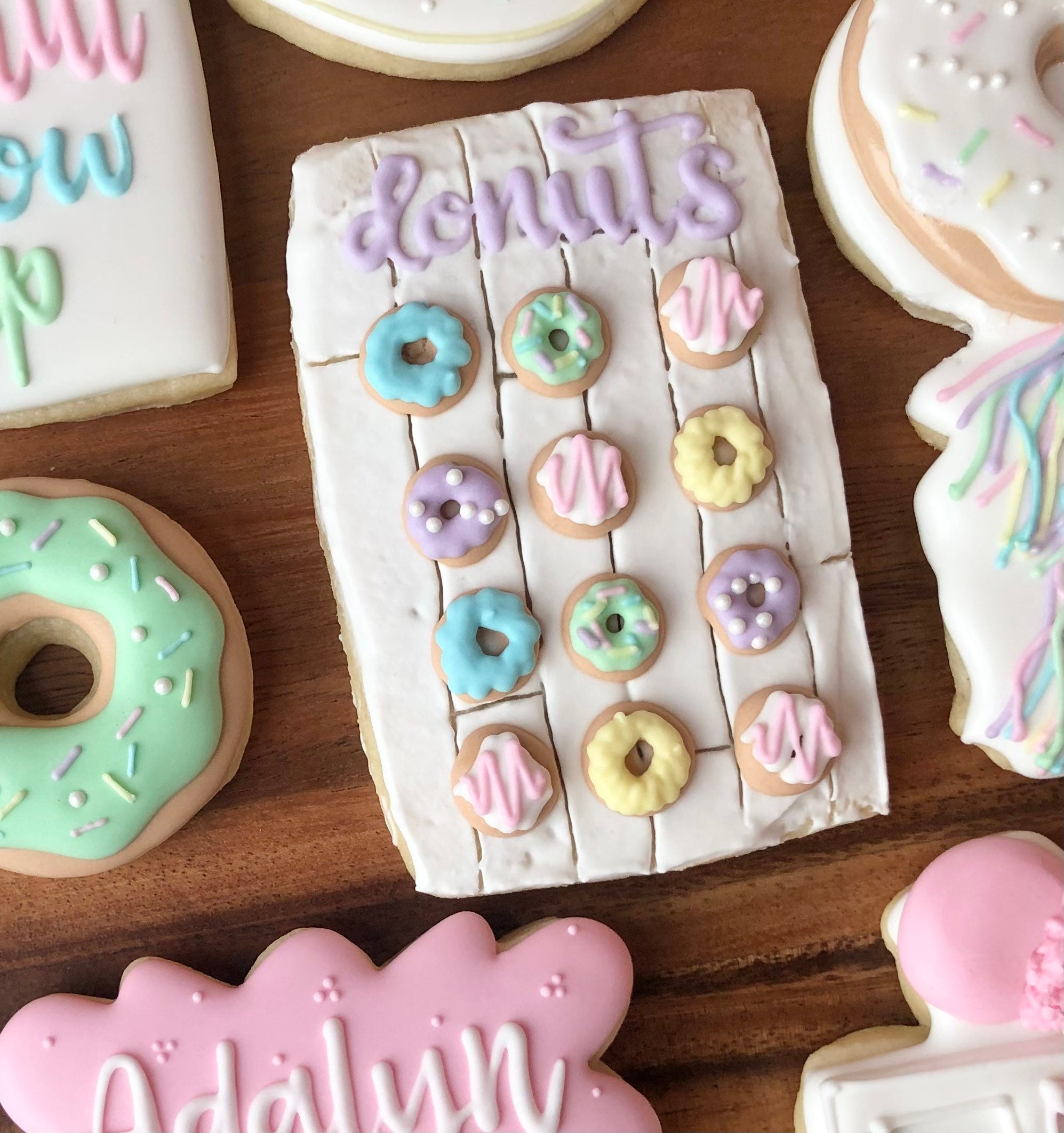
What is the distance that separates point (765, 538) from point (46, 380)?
75 cm

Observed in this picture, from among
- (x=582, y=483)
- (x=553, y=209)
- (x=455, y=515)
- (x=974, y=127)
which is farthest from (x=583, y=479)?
(x=974, y=127)

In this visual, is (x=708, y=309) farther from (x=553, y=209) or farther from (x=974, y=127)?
(x=974, y=127)

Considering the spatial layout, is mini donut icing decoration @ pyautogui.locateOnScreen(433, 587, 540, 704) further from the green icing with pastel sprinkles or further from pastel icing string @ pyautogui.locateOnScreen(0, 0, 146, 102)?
pastel icing string @ pyautogui.locateOnScreen(0, 0, 146, 102)

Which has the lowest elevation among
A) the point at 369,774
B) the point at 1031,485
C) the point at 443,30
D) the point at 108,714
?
the point at 369,774

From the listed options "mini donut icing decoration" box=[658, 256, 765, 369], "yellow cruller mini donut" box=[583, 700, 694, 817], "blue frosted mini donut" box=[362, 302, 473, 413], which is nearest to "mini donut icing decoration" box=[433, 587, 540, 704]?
"yellow cruller mini donut" box=[583, 700, 694, 817]

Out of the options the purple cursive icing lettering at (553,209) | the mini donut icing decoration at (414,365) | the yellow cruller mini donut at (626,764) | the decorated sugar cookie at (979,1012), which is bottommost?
the decorated sugar cookie at (979,1012)

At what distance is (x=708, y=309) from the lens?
1002 mm

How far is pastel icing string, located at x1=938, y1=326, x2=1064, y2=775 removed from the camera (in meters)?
1.05

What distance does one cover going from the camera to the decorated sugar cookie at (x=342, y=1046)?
1024 millimetres

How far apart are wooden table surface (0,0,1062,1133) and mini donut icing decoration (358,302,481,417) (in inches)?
6.8

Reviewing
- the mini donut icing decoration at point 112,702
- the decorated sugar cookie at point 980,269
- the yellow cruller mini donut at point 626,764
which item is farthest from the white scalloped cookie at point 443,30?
the yellow cruller mini donut at point 626,764

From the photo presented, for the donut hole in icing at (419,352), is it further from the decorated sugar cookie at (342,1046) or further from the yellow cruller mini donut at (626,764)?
the decorated sugar cookie at (342,1046)

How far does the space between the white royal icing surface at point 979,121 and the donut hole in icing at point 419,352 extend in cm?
50

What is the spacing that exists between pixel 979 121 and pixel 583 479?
53cm
